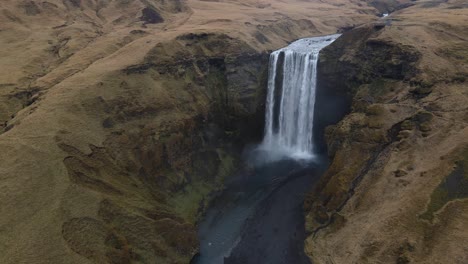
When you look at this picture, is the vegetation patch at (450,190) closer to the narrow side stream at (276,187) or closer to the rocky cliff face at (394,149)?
the rocky cliff face at (394,149)

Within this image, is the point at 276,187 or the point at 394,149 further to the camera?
the point at 276,187

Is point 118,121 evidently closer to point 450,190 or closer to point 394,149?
point 394,149

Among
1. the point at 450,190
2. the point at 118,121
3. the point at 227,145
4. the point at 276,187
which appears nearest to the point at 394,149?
the point at 450,190

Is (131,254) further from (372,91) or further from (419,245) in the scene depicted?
(372,91)

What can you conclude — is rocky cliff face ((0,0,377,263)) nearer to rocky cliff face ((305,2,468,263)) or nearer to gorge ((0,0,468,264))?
gorge ((0,0,468,264))

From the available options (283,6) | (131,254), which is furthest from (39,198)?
(283,6)

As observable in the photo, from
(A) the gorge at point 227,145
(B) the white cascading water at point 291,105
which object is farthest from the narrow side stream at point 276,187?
(A) the gorge at point 227,145
